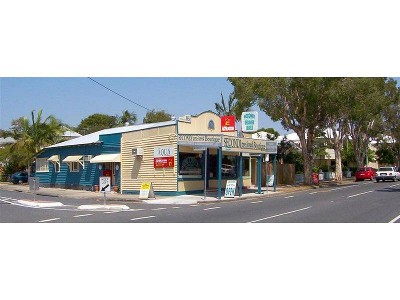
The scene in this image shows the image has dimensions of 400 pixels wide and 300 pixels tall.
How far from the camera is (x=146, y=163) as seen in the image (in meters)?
24.2

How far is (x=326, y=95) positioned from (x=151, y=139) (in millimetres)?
14816

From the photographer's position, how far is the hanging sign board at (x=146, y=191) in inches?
894

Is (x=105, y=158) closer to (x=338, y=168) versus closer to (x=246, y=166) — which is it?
(x=246, y=166)

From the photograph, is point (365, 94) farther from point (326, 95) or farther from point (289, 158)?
point (289, 158)

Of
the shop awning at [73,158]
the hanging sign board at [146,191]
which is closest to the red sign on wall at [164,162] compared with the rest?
the hanging sign board at [146,191]

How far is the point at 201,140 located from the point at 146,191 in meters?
3.78

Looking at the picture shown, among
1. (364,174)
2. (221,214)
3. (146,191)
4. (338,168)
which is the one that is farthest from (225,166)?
(364,174)

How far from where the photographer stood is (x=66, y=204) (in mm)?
20688

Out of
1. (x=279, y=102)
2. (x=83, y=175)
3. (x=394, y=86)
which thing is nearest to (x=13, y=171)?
(x=83, y=175)

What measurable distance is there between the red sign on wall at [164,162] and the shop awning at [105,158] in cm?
250

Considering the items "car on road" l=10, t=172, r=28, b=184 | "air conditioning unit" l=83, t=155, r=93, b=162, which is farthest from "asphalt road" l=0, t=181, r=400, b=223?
"car on road" l=10, t=172, r=28, b=184

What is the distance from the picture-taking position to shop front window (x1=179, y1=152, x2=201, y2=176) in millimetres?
24141

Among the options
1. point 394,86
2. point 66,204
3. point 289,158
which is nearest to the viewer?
point 66,204

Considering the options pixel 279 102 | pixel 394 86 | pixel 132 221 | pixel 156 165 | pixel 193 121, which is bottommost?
pixel 132 221
